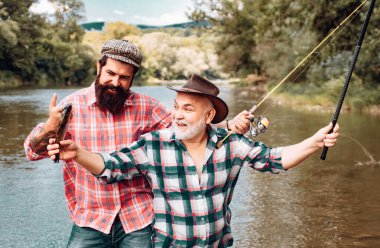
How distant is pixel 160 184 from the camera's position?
339 centimetres

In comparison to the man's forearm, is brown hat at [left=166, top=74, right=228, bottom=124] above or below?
above

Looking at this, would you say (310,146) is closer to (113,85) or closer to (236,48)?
(113,85)

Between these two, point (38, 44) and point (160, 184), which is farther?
point (38, 44)

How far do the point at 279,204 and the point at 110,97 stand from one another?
4924 millimetres

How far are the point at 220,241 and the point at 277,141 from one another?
416 inches

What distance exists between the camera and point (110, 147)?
141 inches

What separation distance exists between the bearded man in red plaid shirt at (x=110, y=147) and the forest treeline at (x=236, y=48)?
169cm

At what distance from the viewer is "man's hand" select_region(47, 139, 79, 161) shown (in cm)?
297

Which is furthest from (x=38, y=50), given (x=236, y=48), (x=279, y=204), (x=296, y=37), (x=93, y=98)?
(x=93, y=98)

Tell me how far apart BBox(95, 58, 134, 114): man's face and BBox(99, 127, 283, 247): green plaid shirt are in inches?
11.8

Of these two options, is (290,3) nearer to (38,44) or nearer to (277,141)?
(277,141)

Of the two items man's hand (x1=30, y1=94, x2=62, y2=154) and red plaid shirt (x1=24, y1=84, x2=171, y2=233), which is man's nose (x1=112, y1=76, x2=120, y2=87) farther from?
man's hand (x1=30, y1=94, x2=62, y2=154)

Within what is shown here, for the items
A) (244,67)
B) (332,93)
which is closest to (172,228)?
(332,93)

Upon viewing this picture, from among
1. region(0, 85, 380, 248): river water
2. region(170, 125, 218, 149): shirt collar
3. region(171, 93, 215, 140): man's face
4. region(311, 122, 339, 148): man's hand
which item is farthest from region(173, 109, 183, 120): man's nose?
region(0, 85, 380, 248): river water
